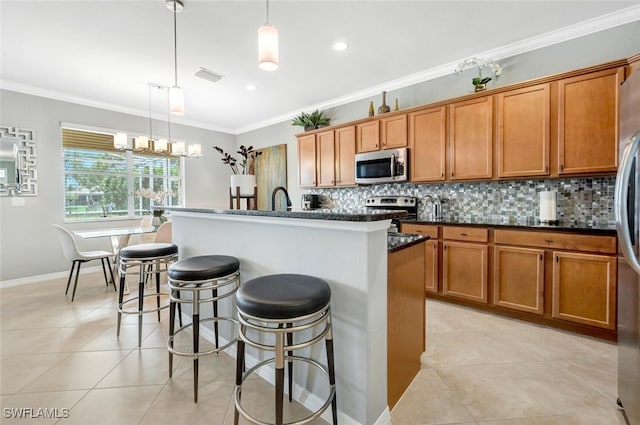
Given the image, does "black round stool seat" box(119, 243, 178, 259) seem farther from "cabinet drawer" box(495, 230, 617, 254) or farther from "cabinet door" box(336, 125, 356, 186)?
"cabinet drawer" box(495, 230, 617, 254)

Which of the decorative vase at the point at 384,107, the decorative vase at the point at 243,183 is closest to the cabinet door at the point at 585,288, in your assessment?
the decorative vase at the point at 384,107

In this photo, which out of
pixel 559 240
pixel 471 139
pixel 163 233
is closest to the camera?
pixel 559 240

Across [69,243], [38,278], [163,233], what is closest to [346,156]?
[163,233]

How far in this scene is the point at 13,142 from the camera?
3809 mm

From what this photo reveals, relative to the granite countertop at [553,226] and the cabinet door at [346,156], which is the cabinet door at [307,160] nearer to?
the cabinet door at [346,156]

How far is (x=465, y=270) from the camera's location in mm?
2963

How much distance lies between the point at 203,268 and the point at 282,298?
0.74 meters

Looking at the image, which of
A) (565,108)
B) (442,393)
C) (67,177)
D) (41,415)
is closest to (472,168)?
(565,108)

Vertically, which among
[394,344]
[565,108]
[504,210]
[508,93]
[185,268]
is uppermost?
[508,93]

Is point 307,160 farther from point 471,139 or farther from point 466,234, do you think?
point 466,234

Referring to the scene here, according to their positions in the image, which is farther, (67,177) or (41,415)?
(67,177)

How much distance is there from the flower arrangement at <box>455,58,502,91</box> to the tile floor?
2.52 meters

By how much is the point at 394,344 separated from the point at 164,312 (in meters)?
2.45

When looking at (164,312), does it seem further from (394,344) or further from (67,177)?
(67,177)
